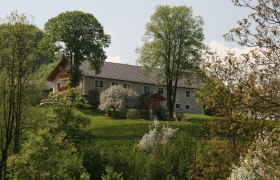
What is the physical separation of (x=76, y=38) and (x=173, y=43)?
15.1m

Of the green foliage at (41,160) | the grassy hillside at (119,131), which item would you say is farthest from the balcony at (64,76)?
the green foliage at (41,160)

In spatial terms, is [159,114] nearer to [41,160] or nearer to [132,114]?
[132,114]

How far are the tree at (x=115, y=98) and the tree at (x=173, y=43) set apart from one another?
5.63 meters

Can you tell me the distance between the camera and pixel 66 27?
73.9m

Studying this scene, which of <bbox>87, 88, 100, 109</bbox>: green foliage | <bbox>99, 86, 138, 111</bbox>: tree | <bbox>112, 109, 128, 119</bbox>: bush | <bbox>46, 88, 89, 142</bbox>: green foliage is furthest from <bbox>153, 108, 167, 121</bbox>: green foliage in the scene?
<bbox>46, 88, 89, 142</bbox>: green foliage

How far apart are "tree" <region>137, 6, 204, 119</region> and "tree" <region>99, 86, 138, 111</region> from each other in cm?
563

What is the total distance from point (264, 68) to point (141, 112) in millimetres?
62825

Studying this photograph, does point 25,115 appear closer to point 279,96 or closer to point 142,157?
point 142,157

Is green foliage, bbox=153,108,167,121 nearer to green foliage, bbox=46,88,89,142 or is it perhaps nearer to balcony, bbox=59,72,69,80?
balcony, bbox=59,72,69,80

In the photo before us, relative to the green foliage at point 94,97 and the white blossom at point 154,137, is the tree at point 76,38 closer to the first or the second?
the green foliage at point 94,97

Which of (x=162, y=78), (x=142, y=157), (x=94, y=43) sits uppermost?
(x=94, y=43)

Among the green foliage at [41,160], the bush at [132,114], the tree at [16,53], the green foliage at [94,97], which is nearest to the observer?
the green foliage at [41,160]

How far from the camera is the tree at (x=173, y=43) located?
239ft

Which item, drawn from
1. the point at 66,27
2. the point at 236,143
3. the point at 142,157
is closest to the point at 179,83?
the point at 66,27
